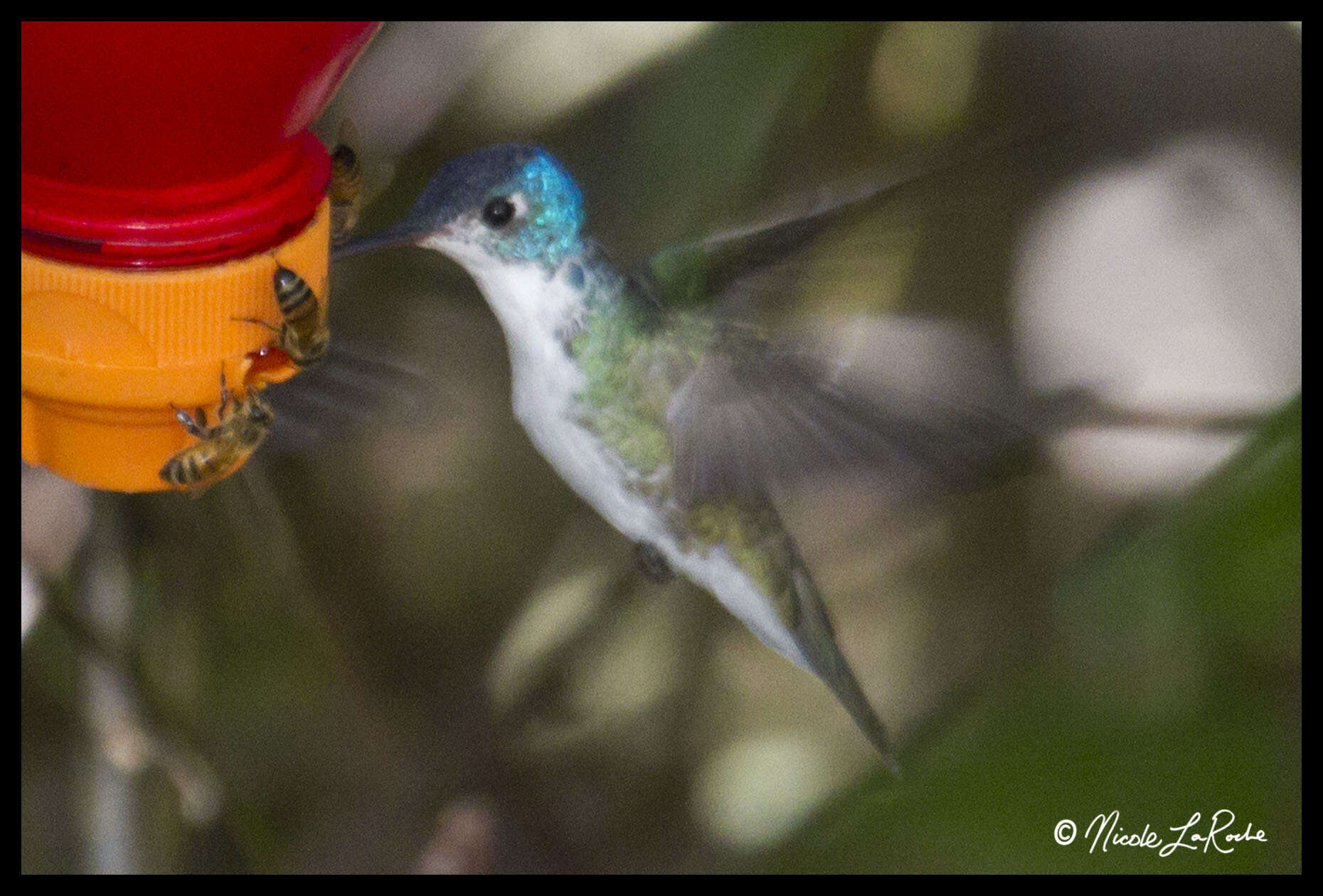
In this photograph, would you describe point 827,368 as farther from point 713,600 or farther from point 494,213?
point 713,600

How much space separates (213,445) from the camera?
71cm

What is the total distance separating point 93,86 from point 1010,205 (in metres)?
1.07

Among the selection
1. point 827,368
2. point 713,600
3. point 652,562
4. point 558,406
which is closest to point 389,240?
point 558,406

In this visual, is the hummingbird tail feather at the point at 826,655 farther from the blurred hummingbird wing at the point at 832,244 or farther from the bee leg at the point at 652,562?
the blurred hummingbird wing at the point at 832,244

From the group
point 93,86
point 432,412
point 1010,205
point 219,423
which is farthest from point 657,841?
point 93,86

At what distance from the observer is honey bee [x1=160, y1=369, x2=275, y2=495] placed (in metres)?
0.71

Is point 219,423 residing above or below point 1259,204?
above

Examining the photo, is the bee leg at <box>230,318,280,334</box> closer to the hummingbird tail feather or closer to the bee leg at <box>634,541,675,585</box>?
the bee leg at <box>634,541,675,585</box>

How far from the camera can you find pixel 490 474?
1.51 metres

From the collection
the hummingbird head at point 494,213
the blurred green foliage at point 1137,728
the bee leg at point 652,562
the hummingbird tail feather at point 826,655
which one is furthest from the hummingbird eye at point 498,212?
the blurred green foliage at point 1137,728

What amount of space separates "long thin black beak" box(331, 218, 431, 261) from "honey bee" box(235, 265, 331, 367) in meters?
0.05

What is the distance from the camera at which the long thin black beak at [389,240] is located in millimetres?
743
